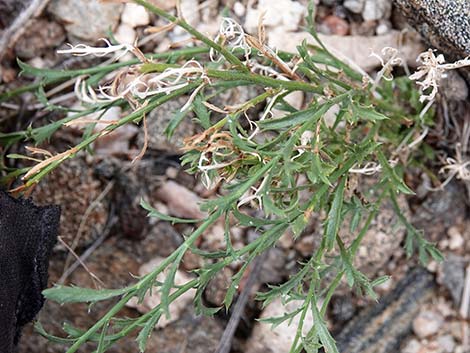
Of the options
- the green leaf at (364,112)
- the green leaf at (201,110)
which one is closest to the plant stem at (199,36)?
the green leaf at (201,110)

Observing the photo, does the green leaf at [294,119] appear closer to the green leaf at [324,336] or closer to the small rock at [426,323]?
the green leaf at [324,336]

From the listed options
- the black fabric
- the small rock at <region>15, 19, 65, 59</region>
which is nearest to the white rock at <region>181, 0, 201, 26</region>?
the small rock at <region>15, 19, 65, 59</region>

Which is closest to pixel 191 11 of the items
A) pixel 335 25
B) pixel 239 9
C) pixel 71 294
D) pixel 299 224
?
pixel 239 9

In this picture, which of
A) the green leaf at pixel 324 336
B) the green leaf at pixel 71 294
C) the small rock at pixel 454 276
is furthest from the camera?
the small rock at pixel 454 276

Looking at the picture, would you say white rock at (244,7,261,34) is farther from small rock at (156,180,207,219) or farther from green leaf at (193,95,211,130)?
green leaf at (193,95,211,130)

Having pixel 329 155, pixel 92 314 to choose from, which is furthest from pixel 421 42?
pixel 92 314

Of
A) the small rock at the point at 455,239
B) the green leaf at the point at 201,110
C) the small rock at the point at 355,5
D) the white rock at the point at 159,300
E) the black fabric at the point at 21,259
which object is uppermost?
the green leaf at the point at 201,110
